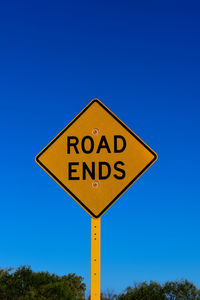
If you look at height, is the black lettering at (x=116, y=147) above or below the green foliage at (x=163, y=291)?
below

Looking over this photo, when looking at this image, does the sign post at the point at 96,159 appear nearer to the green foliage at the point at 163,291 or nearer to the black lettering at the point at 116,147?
the black lettering at the point at 116,147

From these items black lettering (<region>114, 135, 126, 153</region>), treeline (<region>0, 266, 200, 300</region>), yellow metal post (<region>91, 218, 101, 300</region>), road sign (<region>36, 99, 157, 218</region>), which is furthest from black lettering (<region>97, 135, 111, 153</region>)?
treeline (<region>0, 266, 200, 300</region>)

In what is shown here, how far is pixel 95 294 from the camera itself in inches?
207

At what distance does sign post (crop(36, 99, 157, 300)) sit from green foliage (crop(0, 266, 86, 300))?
1354 inches

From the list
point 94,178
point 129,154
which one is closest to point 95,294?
point 94,178

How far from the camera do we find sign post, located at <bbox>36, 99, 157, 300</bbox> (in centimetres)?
552

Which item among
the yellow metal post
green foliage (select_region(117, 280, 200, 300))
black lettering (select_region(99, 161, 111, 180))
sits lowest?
the yellow metal post

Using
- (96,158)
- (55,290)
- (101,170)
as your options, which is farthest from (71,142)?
(55,290)

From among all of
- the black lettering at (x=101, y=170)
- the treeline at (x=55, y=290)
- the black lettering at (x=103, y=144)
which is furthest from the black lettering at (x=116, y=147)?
the treeline at (x=55, y=290)

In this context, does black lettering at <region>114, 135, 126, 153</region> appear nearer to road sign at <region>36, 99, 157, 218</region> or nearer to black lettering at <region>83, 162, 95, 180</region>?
road sign at <region>36, 99, 157, 218</region>

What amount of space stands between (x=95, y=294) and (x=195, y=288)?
3773 cm

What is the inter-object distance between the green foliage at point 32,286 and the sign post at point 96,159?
113 feet

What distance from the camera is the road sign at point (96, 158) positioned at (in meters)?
5.54

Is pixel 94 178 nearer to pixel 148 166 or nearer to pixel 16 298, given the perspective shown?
pixel 148 166
